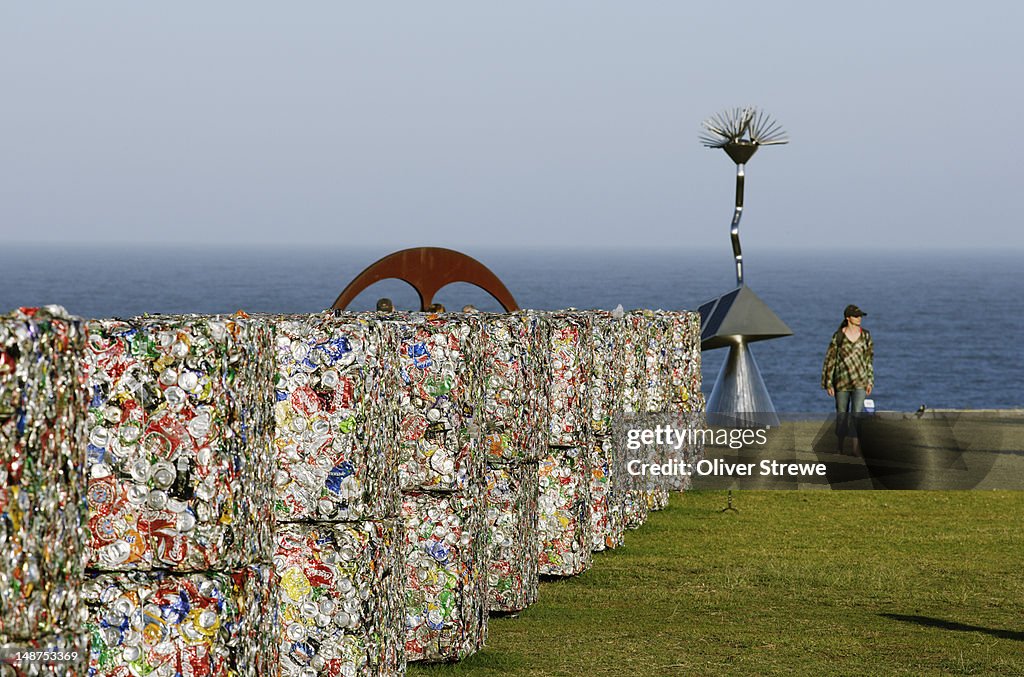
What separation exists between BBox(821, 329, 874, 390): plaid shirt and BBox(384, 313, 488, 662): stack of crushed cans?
9.18 m

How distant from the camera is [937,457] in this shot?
655 inches

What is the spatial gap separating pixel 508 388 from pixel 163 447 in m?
4.14

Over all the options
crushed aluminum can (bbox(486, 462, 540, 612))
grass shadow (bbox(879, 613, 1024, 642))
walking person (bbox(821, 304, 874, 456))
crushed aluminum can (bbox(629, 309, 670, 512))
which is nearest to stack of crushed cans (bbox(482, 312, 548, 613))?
crushed aluminum can (bbox(486, 462, 540, 612))

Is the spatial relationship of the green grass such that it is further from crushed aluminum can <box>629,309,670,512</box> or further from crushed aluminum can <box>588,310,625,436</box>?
crushed aluminum can <box>588,310,625,436</box>

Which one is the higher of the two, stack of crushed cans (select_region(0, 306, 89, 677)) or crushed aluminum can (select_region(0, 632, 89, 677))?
stack of crushed cans (select_region(0, 306, 89, 677))

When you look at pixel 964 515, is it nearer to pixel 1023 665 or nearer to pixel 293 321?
pixel 1023 665

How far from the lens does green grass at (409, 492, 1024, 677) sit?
9164mm

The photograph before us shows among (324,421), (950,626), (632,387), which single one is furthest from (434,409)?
(632,387)

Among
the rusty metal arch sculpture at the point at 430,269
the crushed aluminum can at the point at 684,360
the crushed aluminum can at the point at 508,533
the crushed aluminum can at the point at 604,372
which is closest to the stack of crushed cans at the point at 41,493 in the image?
the crushed aluminum can at the point at 508,533

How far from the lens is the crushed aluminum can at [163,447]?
Answer: 6176mm

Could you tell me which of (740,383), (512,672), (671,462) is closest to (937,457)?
(671,462)

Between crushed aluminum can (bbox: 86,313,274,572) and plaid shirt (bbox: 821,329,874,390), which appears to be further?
plaid shirt (bbox: 821,329,874,390)

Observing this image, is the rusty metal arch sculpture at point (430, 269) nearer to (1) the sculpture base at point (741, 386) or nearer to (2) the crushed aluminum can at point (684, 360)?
(2) the crushed aluminum can at point (684, 360)

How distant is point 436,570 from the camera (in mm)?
8859
